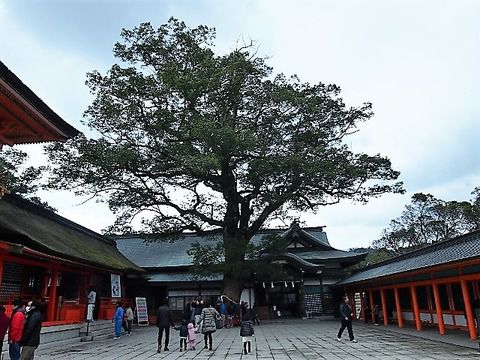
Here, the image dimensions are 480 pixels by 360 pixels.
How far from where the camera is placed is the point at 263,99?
2122 cm

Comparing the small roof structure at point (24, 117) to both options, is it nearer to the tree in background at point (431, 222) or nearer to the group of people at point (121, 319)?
the group of people at point (121, 319)

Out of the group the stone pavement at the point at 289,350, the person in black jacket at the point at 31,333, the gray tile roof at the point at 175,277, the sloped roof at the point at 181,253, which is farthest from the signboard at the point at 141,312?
the person in black jacket at the point at 31,333

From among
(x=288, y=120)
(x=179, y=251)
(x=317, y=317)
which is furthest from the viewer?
(x=179, y=251)

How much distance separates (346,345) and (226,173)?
39.0ft

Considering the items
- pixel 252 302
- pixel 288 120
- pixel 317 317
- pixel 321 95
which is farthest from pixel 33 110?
pixel 317 317

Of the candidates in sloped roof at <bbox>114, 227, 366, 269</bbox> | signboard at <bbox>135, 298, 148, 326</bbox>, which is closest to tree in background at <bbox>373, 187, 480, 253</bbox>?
sloped roof at <bbox>114, 227, 366, 269</bbox>

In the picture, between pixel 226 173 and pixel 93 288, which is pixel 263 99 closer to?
pixel 226 173

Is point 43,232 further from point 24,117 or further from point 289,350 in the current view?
point 289,350

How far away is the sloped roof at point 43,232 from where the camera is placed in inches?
531

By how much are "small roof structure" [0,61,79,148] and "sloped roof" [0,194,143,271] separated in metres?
2.98

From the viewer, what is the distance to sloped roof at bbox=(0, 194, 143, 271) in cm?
1350

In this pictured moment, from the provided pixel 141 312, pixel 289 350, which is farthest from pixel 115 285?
pixel 289 350

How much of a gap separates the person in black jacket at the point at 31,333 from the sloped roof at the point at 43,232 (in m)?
6.25

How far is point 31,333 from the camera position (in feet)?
25.2
